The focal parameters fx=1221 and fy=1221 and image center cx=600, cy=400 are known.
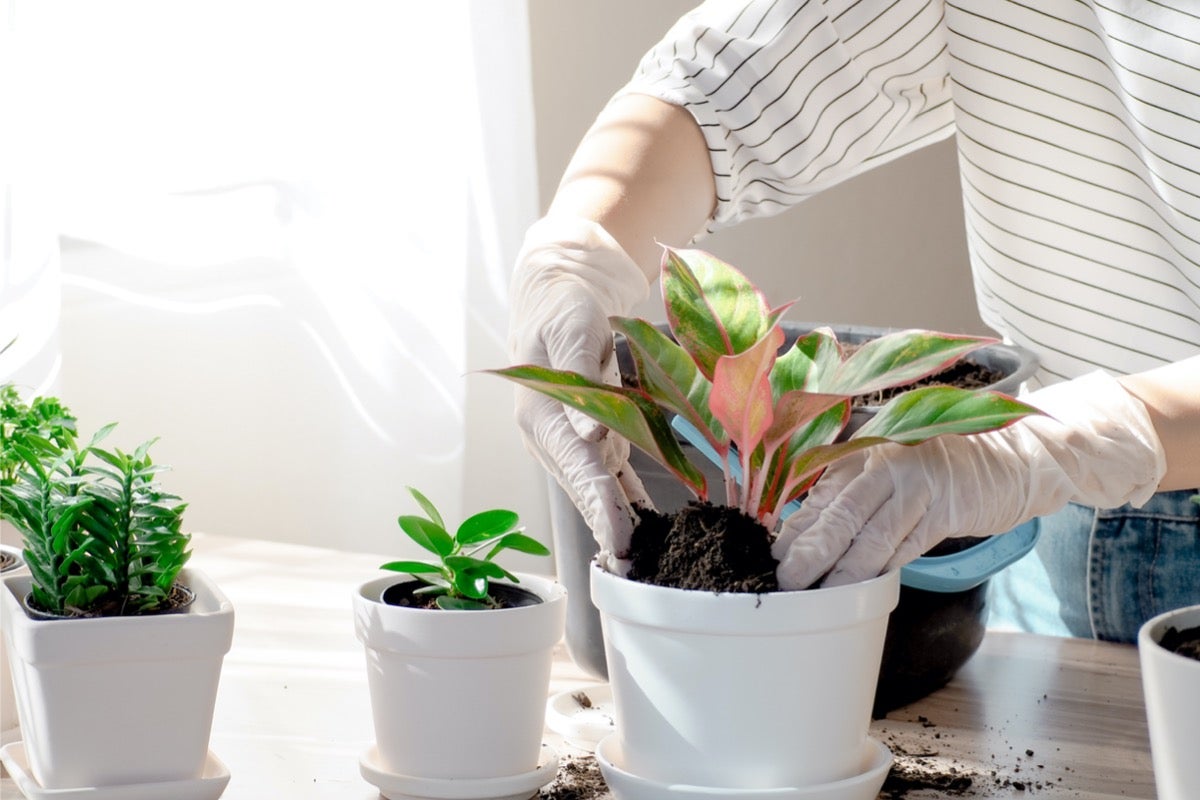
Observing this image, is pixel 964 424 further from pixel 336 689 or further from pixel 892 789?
pixel 336 689

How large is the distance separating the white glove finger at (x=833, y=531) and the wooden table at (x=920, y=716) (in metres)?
0.17

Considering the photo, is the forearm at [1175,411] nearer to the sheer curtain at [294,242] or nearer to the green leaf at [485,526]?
the green leaf at [485,526]

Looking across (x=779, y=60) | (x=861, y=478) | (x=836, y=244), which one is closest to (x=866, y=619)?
(x=861, y=478)

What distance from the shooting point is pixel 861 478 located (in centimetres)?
63

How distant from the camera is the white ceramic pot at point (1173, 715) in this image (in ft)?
1.60

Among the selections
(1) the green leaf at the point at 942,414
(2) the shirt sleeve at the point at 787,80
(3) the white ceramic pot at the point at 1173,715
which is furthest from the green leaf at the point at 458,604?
(2) the shirt sleeve at the point at 787,80

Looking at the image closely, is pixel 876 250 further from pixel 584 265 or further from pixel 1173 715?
pixel 1173 715

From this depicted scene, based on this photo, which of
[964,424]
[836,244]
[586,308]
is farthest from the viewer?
[836,244]

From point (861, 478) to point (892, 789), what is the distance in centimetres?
18

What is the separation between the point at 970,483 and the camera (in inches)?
25.9

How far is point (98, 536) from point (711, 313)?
1.06 ft

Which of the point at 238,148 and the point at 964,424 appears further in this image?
the point at 238,148

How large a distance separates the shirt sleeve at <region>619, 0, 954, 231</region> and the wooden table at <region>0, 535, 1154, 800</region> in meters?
0.44

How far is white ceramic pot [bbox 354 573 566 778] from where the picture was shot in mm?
606
